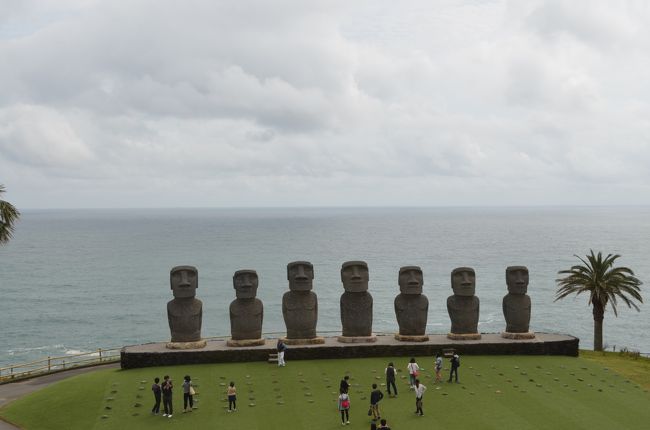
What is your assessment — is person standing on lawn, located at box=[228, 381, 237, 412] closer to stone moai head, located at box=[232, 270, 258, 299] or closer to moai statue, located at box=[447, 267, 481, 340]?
stone moai head, located at box=[232, 270, 258, 299]

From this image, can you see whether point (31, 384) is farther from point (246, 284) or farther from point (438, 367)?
point (438, 367)

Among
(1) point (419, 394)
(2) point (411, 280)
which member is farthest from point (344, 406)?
(2) point (411, 280)

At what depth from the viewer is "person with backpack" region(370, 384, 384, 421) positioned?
75.6ft

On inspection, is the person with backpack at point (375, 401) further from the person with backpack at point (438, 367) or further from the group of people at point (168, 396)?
the group of people at point (168, 396)

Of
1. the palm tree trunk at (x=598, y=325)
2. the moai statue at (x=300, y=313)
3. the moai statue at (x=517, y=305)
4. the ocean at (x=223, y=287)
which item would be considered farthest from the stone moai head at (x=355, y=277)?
the ocean at (x=223, y=287)

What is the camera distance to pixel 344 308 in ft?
108

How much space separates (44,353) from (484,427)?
53.9 meters

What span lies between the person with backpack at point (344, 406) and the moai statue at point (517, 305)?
1371 cm

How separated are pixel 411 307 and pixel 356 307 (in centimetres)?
285

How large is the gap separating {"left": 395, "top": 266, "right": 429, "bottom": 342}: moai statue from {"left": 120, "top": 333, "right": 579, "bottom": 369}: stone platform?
0.61 m

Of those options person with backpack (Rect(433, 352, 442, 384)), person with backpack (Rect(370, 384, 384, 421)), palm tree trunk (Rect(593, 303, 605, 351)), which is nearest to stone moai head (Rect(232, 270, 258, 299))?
person with backpack (Rect(433, 352, 442, 384))

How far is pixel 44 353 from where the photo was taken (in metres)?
64.5

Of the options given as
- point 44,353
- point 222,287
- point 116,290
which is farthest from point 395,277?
point 44,353

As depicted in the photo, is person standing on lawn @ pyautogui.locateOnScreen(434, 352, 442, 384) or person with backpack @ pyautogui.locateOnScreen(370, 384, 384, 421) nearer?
person with backpack @ pyautogui.locateOnScreen(370, 384, 384, 421)
